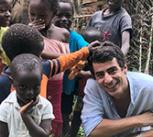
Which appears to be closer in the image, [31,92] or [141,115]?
[31,92]

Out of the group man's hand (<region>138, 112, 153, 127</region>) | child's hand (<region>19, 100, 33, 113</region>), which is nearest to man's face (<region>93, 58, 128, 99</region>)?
man's hand (<region>138, 112, 153, 127</region>)

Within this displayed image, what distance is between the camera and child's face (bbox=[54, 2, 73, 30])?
14.2 ft

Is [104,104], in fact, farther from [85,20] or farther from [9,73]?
[85,20]

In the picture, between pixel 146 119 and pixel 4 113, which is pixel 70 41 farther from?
pixel 4 113

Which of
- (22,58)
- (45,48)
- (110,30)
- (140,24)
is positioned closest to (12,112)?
(22,58)

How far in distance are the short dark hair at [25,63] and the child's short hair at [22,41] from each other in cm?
17

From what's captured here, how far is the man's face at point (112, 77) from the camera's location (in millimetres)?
3289

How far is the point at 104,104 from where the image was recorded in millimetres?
3414

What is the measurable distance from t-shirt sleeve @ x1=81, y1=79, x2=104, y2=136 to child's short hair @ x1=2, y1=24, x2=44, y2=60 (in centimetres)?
50

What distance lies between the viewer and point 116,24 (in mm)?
4984

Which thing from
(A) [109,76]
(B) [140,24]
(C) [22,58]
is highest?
(C) [22,58]

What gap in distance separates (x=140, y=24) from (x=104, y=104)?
3.96 meters

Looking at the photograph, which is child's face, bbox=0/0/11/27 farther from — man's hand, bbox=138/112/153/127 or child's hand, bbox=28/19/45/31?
man's hand, bbox=138/112/153/127

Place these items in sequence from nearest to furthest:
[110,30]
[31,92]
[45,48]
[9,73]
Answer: [31,92] < [9,73] < [45,48] < [110,30]
